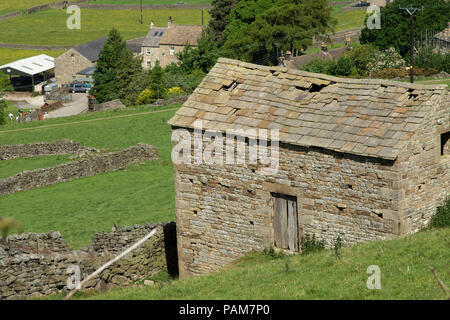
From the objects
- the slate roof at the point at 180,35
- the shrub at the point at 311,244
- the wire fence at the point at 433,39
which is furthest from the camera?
the slate roof at the point at 180,35

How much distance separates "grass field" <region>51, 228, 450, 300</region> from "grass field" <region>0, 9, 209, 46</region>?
316 feet

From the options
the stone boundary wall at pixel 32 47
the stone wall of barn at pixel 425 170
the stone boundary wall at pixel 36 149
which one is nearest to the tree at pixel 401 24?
the stone boundary wall at pixel 36 149

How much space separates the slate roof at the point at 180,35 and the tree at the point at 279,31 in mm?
16575

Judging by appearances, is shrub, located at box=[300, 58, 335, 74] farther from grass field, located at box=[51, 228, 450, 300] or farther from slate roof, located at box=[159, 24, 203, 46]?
grass field, located at box=[51, 228, 450, 300]

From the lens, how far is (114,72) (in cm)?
7181

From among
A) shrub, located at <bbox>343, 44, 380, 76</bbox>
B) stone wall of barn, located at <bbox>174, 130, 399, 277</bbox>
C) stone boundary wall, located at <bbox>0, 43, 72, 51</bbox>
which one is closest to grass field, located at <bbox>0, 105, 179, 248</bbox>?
stone wall of barn, located at <bbox>174, 130, 399, 277</bbox>

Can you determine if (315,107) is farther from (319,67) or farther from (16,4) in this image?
(16,4)

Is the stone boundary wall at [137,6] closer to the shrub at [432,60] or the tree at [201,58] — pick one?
the tree at [201,58]

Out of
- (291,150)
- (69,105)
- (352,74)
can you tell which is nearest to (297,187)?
(291,150)

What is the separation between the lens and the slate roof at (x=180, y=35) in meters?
94.9

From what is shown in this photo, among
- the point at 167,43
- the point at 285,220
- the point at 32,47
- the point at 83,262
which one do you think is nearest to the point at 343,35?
the point at 167,43

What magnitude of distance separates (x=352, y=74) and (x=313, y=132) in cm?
4213

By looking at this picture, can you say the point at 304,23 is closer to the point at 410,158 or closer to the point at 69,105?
the point at 69,105

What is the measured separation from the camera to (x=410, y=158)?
17203 millimetres
